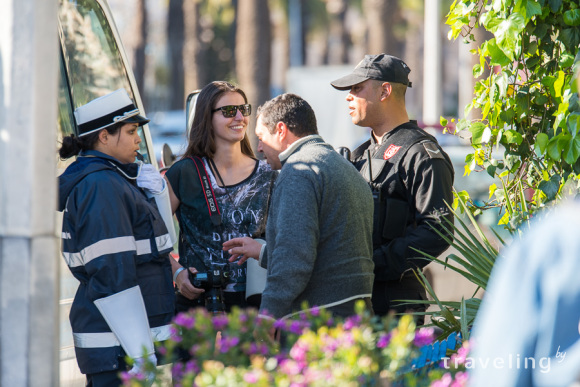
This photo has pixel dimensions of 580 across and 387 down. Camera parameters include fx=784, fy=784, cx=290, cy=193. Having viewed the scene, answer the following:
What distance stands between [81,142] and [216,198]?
77cm

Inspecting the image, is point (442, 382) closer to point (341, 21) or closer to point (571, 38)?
point (571, 38)

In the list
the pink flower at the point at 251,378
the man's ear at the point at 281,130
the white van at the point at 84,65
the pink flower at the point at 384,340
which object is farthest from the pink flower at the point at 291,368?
the white van at the point at 84,65

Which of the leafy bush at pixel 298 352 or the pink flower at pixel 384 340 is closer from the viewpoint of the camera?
the leafy bush at pixel 298 352

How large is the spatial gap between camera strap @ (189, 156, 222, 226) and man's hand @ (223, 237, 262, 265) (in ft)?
0.72

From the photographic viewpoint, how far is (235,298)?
157 inches

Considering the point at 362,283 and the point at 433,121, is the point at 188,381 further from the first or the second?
the point at 433,121

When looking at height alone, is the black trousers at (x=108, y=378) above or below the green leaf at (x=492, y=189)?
below

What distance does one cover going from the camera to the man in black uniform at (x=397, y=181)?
3.87 meters

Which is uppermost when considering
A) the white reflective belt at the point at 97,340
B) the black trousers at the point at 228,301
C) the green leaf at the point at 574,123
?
the green leaf at the point at 574,123

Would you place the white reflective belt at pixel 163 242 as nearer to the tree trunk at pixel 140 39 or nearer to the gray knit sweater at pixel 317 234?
the gray knit sweater at pixel 317 234

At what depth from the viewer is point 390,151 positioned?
4.05m

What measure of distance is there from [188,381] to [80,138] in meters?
1.86

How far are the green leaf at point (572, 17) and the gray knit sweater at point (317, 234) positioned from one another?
47.2 inches

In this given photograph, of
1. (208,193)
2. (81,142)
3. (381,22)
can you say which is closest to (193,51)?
(381,22)
